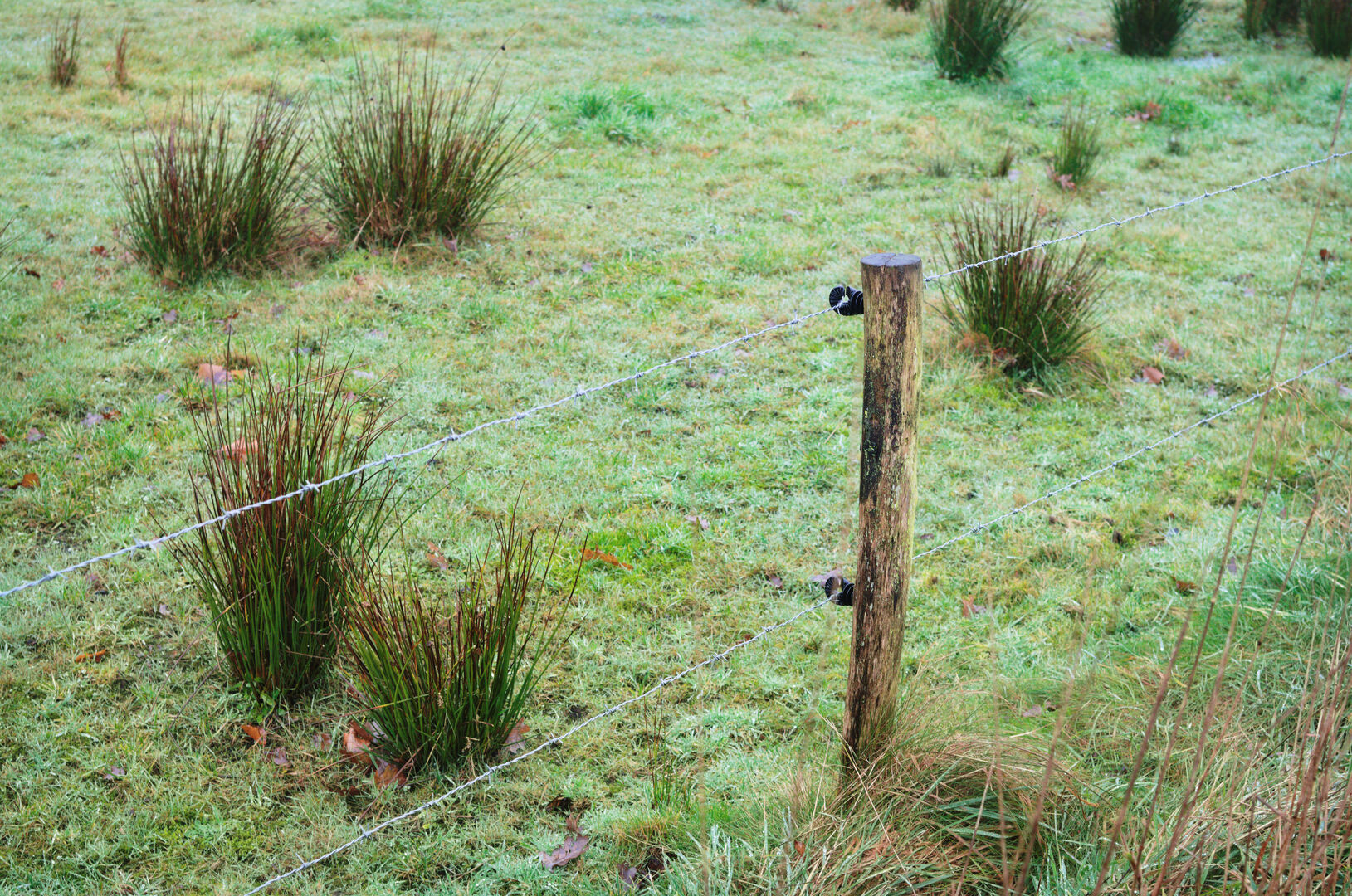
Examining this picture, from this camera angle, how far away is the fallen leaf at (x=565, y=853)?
7.79 feet

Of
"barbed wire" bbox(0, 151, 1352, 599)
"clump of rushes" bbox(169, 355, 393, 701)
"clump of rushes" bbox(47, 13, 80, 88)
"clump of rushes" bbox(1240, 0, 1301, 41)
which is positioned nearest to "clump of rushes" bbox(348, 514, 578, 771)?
"clump of rushes" bbox(169, 355, 393, 701)

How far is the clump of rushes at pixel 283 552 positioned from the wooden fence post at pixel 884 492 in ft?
3.82

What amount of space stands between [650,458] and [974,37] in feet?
23.0

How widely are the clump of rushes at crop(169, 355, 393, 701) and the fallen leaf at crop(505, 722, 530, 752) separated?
52cm

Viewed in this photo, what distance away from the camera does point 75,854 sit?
235 cm

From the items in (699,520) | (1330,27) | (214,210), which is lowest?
(699,520)

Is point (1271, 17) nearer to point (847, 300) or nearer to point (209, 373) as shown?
point (209, 373)

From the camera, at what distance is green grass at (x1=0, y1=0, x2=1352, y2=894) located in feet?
8.23

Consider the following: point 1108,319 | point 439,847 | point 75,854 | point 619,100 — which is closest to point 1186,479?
point 1108,319

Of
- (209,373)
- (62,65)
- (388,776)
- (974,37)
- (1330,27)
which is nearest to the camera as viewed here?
(388,776)

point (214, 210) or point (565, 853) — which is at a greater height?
point (214, 210)

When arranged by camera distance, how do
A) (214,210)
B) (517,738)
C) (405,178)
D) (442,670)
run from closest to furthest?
Answer: (442,670), (517,738), (214,210), (405,178)

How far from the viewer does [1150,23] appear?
10680 mm

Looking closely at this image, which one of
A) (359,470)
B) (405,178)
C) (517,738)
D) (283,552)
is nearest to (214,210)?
(405,178)
